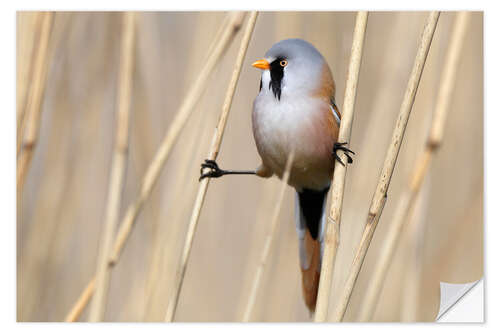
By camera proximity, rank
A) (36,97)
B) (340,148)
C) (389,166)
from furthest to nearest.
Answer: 1. (36,97)
2. (340,148)
3. (389,166)

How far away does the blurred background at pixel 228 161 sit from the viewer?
140 centimetres

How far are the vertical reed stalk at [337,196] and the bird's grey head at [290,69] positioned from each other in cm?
24

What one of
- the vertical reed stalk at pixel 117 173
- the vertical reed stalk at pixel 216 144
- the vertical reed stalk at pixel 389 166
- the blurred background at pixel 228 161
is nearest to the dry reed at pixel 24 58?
the blurred background at pixel 228 161

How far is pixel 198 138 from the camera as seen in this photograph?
1.32 m

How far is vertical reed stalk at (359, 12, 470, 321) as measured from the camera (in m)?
1.14

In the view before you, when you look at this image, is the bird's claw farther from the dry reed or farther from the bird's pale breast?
the dry reed

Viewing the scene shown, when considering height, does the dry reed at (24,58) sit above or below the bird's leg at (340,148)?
above

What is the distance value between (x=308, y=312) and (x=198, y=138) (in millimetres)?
545

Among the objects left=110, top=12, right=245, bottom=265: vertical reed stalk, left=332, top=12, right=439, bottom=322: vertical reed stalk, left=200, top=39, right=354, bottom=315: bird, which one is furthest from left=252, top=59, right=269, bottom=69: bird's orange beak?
left=332, top=12, right=439, bottom=322: vertical reed stalk

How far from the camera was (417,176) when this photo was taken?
119 cm

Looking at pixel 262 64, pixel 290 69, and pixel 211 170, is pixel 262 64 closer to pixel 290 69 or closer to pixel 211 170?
pixel 290 69

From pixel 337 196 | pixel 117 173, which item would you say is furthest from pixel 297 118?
pixel 117 173

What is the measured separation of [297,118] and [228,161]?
254mm

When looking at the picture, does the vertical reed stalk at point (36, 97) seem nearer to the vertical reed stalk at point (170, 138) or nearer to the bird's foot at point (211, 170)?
the vertical reed stalk at point (170, 138)
